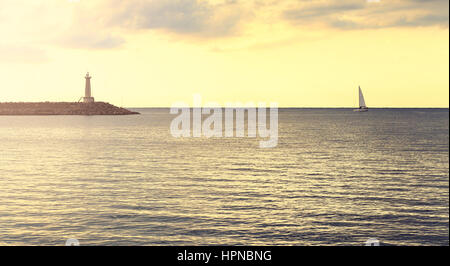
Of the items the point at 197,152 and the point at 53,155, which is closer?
the point at 53,155

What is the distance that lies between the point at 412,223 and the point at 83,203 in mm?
21840

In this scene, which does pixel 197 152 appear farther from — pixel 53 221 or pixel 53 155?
pixel 53 221

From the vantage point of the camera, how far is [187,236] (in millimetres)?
20578

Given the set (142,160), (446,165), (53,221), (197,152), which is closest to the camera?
(53,221)

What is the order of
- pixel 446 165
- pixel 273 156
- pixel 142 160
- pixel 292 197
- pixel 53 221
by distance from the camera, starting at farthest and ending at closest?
pixel 273 156 < pixel 142 160 < pixel 446 165 < pixel 292 197 < pixel 53 221

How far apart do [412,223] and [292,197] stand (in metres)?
8.83

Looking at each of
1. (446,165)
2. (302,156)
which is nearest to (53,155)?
(302,156)

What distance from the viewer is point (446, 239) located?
816 inches
